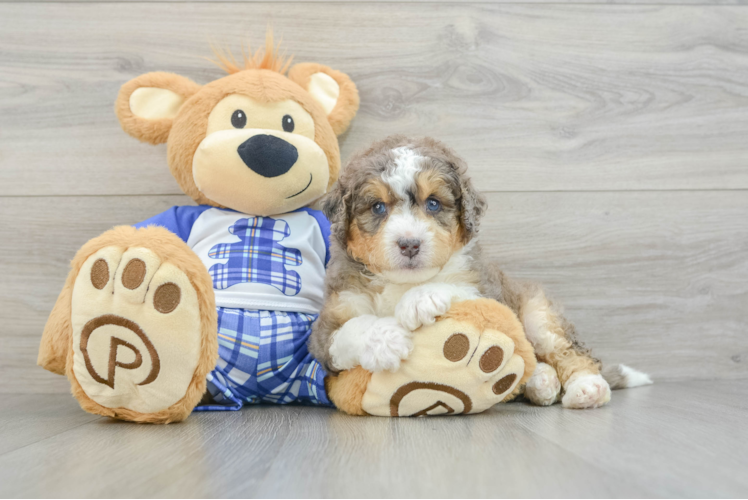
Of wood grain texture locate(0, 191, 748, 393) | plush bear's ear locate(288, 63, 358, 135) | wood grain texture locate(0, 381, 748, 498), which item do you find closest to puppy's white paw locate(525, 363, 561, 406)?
wood grain texture locate(0, 381, 748, 498)

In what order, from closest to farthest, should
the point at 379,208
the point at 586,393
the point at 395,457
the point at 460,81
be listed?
the point at 395,457 < the point at 379,208 < the point at 586,393 < the point at 460,81

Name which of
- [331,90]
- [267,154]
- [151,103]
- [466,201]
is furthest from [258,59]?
[466,201]

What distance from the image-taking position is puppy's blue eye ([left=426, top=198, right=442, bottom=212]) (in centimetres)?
149

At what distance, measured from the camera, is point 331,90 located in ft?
6.73

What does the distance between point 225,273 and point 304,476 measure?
2.90 ft

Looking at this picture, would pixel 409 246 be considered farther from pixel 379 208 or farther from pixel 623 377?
pixel 623 377

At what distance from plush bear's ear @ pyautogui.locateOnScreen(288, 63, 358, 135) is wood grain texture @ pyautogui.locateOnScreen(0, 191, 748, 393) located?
65 centimetres

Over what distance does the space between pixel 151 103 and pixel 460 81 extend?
1.14 m

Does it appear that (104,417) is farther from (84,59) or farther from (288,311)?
(84,59)

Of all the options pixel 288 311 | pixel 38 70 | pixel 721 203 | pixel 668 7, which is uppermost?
pixel 668 7

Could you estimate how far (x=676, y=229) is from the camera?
7.42ft

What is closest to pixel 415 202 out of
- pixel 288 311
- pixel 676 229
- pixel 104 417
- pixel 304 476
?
pixel 288 311

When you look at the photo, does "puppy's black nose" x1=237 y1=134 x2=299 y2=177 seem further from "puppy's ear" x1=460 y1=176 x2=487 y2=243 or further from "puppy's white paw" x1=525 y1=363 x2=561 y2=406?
"puppy's white paw" x1=525 y1=363 x2=561 y2=406

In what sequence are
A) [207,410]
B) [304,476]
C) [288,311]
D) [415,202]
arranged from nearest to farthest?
1. [304,476]
2. [415,202]
3. [207,410]
4. [288,311]
